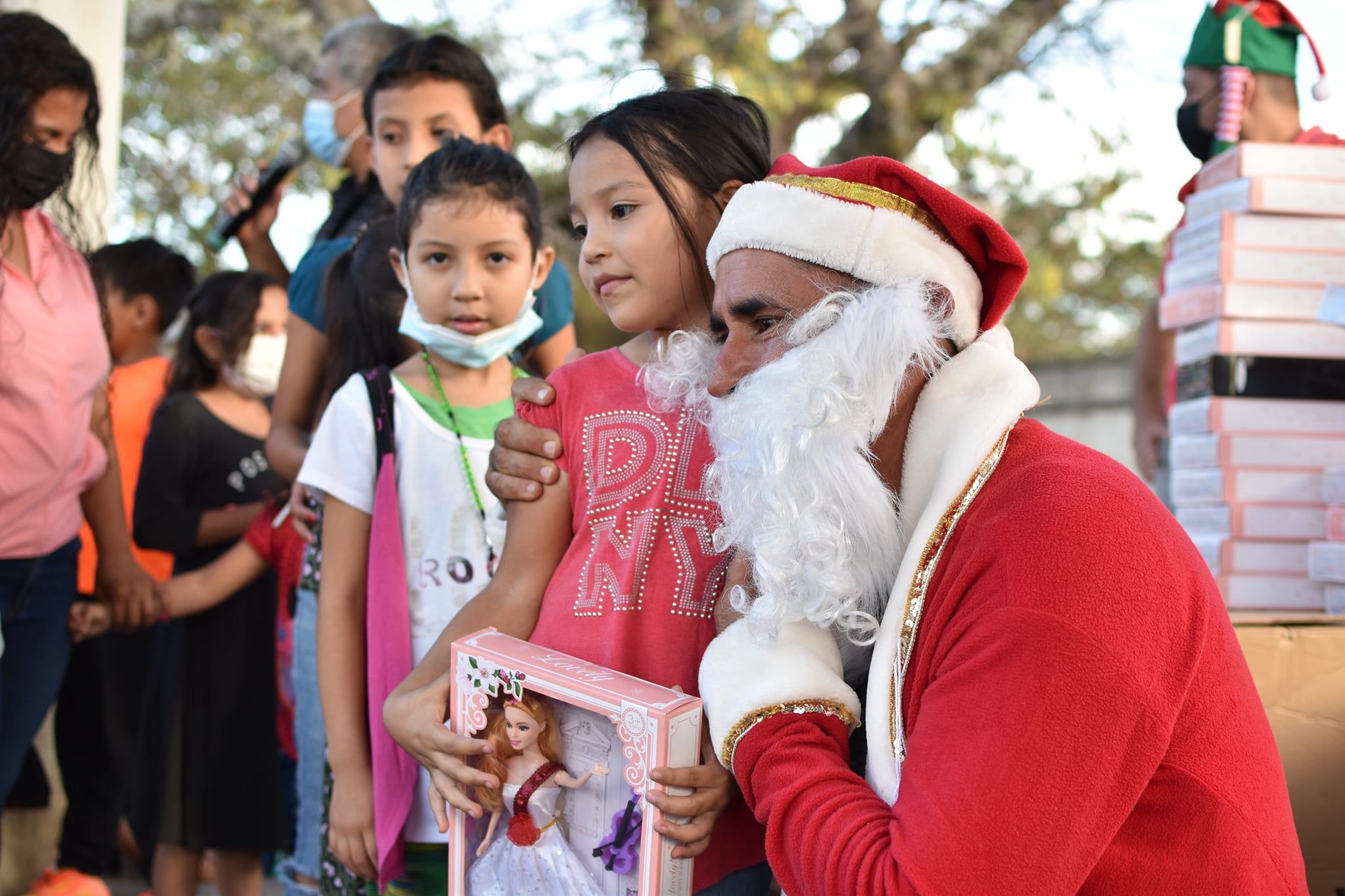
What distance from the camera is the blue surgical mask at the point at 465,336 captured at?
2564mm

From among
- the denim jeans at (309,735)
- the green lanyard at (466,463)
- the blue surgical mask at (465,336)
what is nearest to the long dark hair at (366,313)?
the blue surgical mask at (465,336)

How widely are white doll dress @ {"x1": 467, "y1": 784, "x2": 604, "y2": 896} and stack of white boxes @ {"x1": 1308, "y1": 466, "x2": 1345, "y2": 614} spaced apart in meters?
2.13

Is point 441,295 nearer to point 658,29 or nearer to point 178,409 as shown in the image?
point 178,409

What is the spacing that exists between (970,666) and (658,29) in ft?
23.5

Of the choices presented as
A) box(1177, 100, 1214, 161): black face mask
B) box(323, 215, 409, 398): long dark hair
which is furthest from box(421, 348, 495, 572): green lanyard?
box(1177, 100, 1214, 161): black face mask

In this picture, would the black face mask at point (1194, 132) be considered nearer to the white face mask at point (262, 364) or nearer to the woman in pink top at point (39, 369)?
the woman in pink top at point (39, 369)

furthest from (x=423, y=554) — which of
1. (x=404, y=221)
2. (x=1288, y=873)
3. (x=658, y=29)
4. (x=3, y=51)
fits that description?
(x=658, y=29)

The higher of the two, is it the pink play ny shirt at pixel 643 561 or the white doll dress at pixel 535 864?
the pink play ny shirt at pixel 643 561

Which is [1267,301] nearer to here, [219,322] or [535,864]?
[535,864]

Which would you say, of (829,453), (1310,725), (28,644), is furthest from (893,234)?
(28,644)

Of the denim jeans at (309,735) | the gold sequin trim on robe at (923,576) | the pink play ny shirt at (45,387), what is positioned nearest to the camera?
the gold sequin trim on robe at (923,576)

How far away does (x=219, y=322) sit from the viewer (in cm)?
450

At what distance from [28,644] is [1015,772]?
290cm

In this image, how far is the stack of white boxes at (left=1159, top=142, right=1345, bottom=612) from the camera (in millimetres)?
3053
